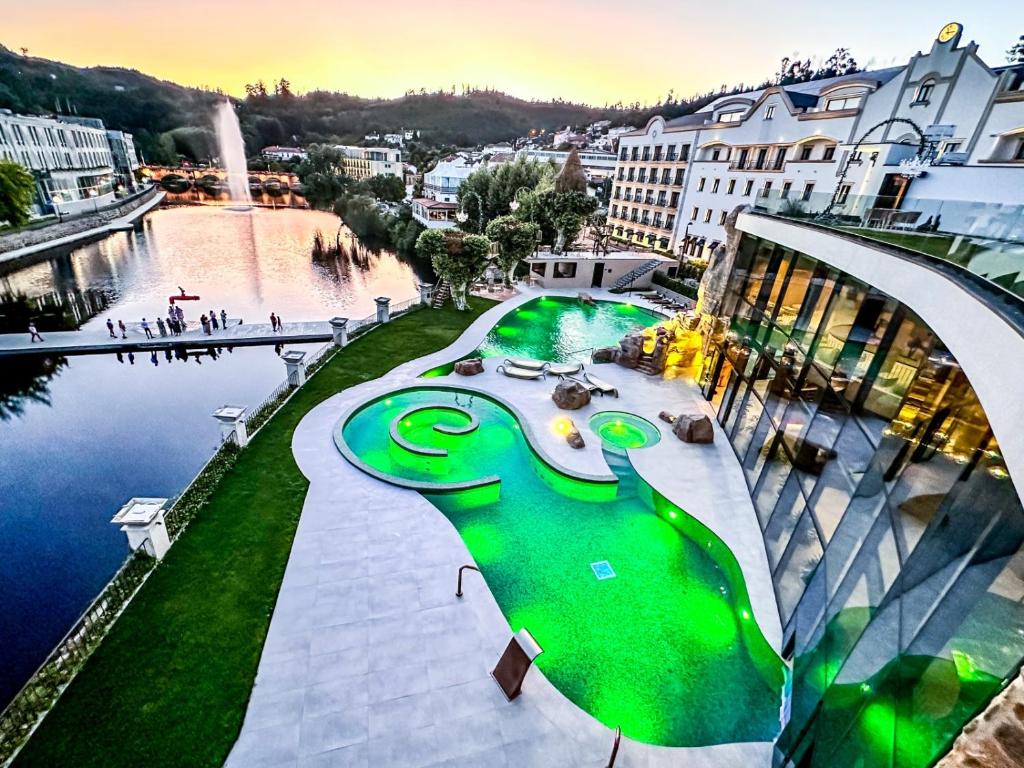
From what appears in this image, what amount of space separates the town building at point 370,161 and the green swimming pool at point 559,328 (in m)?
95.0

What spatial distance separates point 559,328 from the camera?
1367 inches

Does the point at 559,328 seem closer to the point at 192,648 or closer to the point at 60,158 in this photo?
the point at 192,648

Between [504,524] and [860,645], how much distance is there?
973 cm

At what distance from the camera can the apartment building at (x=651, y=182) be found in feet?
160

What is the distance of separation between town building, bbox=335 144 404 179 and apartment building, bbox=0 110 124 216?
168 feet

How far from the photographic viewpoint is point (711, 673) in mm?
11188

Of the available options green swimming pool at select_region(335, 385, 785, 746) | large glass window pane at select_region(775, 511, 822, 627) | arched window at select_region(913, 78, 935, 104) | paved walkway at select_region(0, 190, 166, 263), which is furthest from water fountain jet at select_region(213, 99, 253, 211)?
large glass window pane at select_region(775, 511, 822, 627)

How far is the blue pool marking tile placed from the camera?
45.0 ft

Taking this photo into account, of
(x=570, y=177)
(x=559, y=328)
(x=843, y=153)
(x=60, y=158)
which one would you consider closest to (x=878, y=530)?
(x=559, y=328)

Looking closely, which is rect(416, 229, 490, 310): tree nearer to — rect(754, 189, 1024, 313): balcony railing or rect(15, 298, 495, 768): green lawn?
rect(754, 189, 1024, 313): balcony railing

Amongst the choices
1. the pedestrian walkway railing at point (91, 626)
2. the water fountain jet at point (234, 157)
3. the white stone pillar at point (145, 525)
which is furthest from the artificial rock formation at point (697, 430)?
the water fountain jet at point (234, 157)

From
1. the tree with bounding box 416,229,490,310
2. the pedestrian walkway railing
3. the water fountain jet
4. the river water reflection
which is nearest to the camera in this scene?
the pedestrian walkway railing

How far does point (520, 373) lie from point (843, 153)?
24.9 meters

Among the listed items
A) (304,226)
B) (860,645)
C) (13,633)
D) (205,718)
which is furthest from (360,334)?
(304,226)
